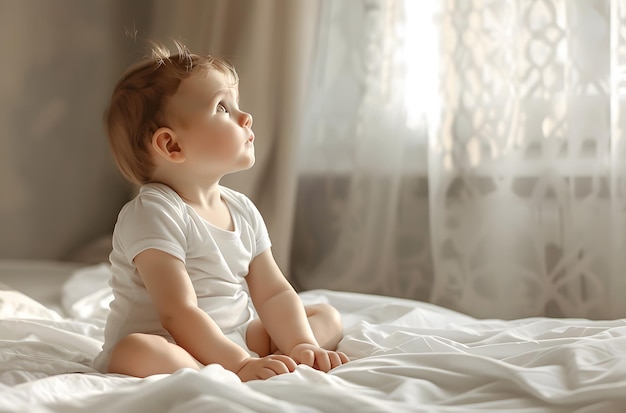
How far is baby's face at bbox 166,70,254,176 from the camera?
1.26 m

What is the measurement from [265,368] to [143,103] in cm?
47

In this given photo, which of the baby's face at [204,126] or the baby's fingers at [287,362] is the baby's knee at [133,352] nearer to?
the baby's fingers at [287,362]

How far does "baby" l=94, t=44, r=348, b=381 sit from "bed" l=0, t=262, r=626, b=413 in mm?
104

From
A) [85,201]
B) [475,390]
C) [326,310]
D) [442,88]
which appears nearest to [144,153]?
[326,310]

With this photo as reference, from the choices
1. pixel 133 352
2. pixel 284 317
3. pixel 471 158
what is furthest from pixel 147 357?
pixel 471 158

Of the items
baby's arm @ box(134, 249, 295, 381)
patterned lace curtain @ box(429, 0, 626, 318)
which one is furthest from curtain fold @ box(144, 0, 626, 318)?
baby's arm @ box(134, 249, 295, 381)

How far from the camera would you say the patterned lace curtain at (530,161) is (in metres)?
1.99

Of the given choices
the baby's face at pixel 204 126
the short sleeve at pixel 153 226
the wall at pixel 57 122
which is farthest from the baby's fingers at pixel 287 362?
the wall at pixel 57 122

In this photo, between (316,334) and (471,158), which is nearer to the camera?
(316,334)

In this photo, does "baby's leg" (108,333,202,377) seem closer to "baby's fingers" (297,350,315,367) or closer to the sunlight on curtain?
"baby's fingers" (297,350,315,367)

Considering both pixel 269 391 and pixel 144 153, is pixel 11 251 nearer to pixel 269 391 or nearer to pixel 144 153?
pixel 144 153

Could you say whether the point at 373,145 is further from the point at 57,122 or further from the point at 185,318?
the point at 185,318

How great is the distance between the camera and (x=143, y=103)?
49.7 inches

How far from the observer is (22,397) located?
34.8 inches
